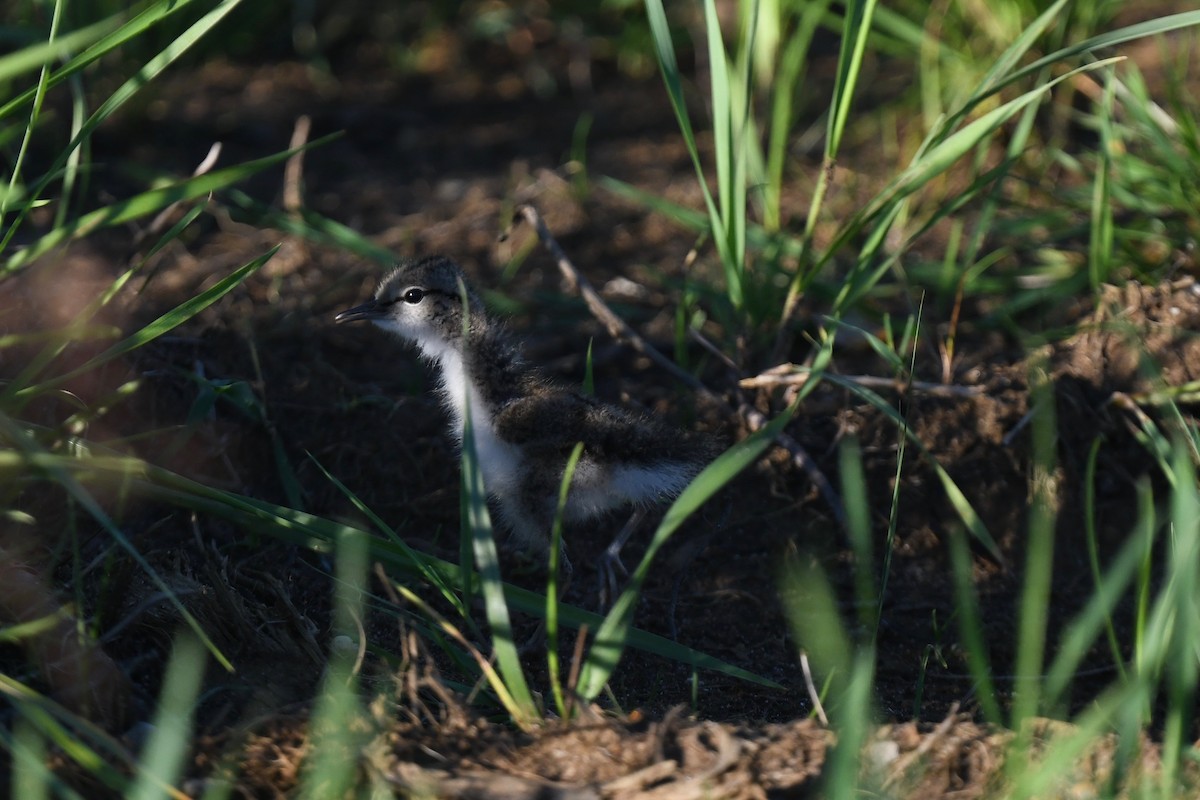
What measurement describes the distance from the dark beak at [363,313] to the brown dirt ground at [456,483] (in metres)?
0.25

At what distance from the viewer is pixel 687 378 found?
332cm

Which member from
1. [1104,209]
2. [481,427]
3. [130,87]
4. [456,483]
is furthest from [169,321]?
[1104,209]

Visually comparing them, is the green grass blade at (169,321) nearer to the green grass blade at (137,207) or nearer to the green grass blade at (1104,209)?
the green grass blade at (137,207)

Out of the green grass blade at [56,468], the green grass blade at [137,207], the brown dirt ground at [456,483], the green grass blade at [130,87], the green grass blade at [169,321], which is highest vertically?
the green grass blade at [130,87]

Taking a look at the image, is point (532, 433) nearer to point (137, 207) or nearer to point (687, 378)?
point (687, 378)

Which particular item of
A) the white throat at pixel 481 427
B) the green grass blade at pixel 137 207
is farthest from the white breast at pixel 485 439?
the green grass blade at pixel 137 207

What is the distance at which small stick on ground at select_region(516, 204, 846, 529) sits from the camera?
3182mm

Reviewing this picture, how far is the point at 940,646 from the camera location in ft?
9.59

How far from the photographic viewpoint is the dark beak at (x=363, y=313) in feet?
10.8

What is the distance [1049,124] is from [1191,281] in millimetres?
1157

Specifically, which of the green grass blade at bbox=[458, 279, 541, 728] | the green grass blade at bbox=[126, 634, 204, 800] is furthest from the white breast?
the green grass blade at bbox=[126, 634, 204, 800]

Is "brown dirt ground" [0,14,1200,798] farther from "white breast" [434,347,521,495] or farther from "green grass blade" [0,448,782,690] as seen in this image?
"white breast" [434,347,521,495]

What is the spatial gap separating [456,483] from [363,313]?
51 cm

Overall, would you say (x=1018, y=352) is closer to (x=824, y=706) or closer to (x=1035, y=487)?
(x=1035, y=487)
